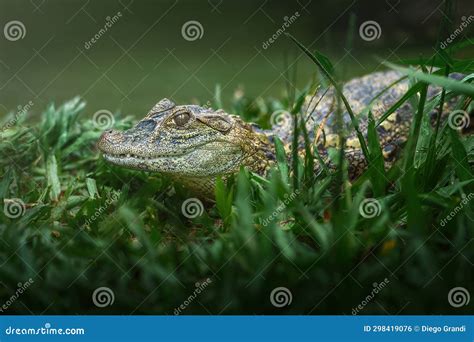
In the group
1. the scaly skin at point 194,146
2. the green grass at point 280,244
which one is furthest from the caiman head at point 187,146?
the green grass at point 280,244

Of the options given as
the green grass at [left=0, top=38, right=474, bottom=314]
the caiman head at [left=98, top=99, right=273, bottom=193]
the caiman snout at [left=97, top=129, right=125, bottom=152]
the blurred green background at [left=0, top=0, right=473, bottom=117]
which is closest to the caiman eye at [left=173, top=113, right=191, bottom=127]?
the caiman head at [left=98, top=99, right=273, bottom=193]

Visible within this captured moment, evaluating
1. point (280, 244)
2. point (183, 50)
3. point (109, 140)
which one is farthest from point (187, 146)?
point (183, 50)

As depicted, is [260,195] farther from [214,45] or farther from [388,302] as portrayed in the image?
[214,45]

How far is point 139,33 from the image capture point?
5359 mm

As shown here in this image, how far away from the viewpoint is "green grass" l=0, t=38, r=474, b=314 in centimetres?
200

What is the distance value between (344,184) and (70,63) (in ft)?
13.4

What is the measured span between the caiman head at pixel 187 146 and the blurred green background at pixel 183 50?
1518 mm

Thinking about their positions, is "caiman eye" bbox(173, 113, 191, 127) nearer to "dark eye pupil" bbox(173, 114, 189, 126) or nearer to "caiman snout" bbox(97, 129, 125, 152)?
"dark eye pupil" bbox(173, 114, 189, 126)

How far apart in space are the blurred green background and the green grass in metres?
2.18

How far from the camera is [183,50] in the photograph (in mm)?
5707

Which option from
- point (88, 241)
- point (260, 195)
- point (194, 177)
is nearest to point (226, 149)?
point (194, 177)

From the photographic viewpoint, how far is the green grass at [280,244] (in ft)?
6.57

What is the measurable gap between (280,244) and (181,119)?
1.23 metres

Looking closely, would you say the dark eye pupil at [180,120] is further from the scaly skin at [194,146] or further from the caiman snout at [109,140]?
the caiman snout at [109,140]
